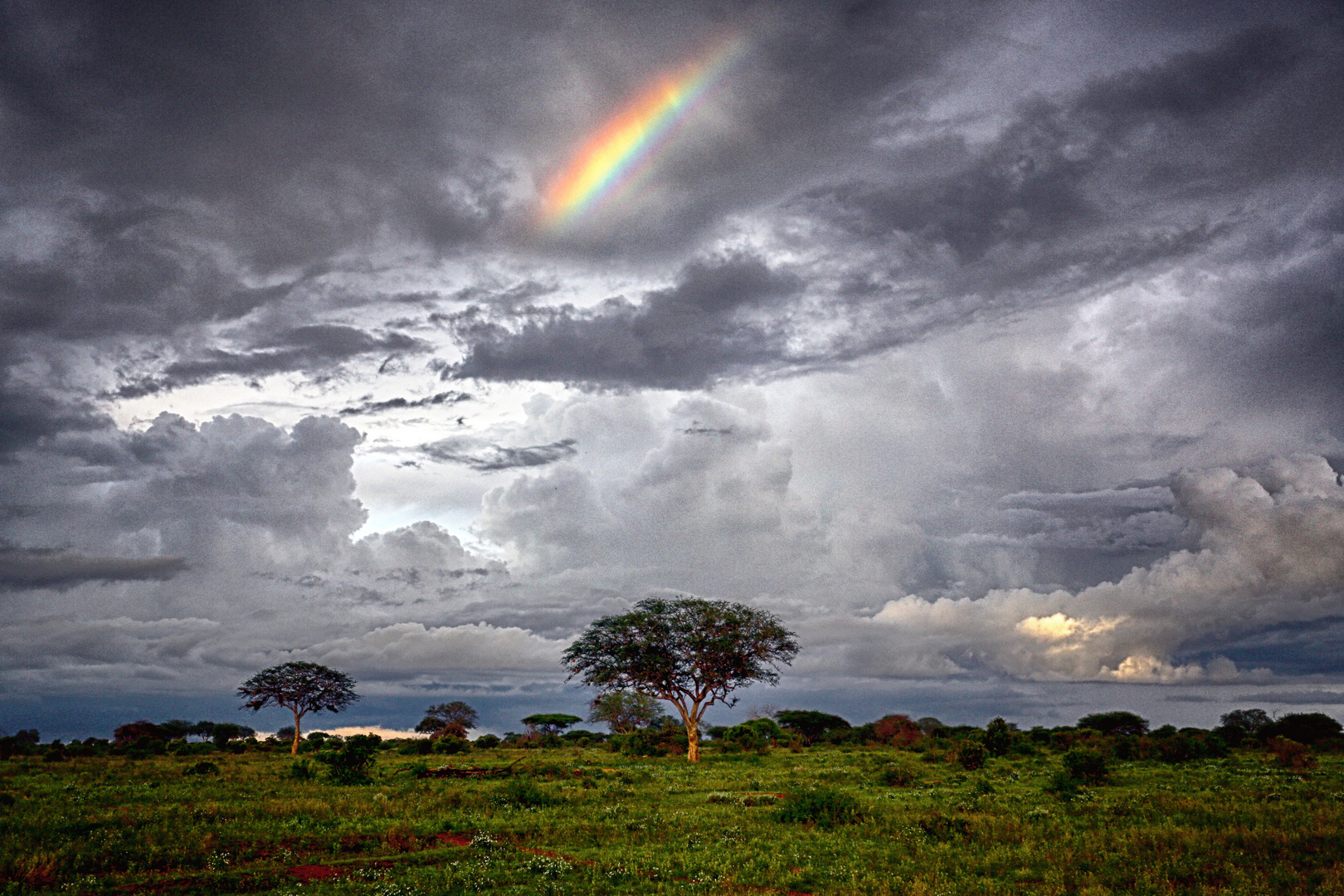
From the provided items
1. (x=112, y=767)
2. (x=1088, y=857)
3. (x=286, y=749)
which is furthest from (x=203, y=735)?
(x=1088, y=857)

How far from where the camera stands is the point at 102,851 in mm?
20016

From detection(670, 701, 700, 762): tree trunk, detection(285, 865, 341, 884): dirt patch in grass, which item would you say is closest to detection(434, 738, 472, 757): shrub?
A: detection(670, 701, 700, 762): tree trunk

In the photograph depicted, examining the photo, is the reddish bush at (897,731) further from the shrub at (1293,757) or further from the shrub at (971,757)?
the shrub at (1293,757)

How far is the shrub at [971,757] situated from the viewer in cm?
5022

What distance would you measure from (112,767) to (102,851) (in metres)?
44.1

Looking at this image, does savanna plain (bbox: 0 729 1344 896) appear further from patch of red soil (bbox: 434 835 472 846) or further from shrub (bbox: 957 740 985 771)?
shrub (bbox: 957 740 985 771)

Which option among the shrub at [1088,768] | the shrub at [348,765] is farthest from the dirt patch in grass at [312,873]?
the shrub at [1088,768]

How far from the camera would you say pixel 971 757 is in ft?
166

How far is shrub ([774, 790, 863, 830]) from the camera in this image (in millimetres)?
26281

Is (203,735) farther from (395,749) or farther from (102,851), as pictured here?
(102,851)

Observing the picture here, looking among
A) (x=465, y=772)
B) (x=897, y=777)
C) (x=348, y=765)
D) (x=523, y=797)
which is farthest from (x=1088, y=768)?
(x=348, y=765)

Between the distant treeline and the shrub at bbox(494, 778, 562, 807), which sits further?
the distant treeline

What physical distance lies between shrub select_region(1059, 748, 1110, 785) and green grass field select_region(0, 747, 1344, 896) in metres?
1.62

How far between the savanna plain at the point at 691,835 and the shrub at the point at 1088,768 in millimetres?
78
